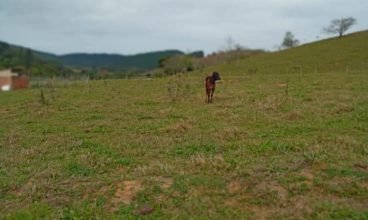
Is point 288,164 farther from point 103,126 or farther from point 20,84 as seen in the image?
point 20,84

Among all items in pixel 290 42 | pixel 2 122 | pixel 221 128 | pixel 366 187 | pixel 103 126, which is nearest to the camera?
pixel 366 187

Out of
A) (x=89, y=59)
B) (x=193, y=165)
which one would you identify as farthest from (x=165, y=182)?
(x=89, y=59)

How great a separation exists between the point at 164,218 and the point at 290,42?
229ft

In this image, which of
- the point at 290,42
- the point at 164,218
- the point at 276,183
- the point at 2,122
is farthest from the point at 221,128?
the point at 290,42

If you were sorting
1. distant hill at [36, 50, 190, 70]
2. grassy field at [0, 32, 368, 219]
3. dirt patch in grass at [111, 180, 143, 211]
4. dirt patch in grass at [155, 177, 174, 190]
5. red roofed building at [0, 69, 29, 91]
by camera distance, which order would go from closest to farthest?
grassy field at [0, 32, 368, 219] → dirt patch in grass at [111, 180, 143, 211] → dirt patch in grass at [155, 177, 174, 190] → red roofed building at [0, 69, 29, 91] → distant hill at [36, 50, 190, 70]

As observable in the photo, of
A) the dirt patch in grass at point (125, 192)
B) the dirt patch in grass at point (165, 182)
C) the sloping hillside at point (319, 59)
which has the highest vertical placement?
the sloping hillside at point (319, 59)

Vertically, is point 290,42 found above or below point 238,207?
above

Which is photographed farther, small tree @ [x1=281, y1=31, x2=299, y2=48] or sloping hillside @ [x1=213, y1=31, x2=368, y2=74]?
small tree @ [x1=281, y1=31, x2=299, y2=48]

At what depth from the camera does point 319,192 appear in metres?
5.01

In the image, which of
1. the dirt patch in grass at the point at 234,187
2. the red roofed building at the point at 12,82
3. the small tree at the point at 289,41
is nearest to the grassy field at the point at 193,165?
the dirt patch in grass at the point at 234,187

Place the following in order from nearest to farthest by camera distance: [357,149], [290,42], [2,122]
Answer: [357,149], [2,122], [290,42]

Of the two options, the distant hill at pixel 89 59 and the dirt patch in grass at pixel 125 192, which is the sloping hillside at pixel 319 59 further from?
the distant hill at pixel 89 59

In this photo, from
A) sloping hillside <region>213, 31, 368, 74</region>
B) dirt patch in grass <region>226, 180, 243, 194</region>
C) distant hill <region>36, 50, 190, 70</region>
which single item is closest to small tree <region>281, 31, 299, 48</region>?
sloping hillside <region>213, 31, 368, 74</region>

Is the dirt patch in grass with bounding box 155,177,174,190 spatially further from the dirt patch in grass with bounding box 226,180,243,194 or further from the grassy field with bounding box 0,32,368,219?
the dirt patch in grass with bounding box 226,180,243,194
